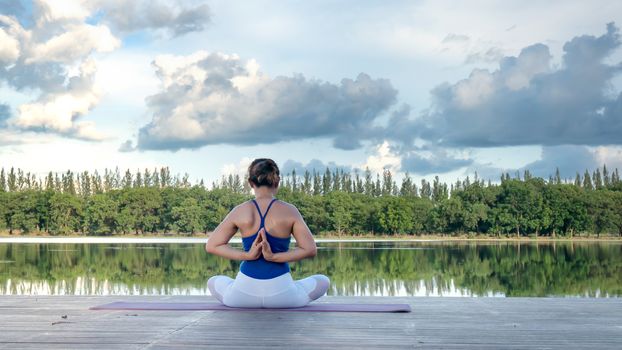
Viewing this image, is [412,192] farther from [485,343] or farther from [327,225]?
[485,343]

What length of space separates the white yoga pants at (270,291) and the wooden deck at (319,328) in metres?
0.23

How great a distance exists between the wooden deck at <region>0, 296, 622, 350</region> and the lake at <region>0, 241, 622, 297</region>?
2127cm

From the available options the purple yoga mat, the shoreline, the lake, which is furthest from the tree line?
the purple yoga mat

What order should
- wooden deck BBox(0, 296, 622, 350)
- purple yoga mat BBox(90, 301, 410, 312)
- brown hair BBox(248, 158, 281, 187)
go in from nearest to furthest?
1. wooden deck BBox(0, 296, 622, 350)
2. brown hair BBox(248, 158, 281, 187)
3. purple yoga mat BBox(90, 301, 410, 312)

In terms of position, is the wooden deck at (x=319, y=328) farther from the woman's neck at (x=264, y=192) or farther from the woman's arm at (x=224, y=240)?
the woman's neck at (x=264, y=192)

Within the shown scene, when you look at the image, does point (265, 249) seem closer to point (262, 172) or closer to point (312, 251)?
point (312, 251)

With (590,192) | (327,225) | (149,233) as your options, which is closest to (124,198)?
(149,233)

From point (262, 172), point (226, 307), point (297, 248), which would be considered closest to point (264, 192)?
point (262, 172)

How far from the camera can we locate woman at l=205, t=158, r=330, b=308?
716 centimetres

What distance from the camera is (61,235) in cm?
8738

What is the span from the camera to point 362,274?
126 feet

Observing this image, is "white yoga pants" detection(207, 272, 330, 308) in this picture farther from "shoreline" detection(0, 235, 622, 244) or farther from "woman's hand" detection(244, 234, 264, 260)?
"shoreline" detection(0, 235, 622, 244)

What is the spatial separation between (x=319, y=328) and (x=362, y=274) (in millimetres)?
32346

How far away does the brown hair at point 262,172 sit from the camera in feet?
23.5
